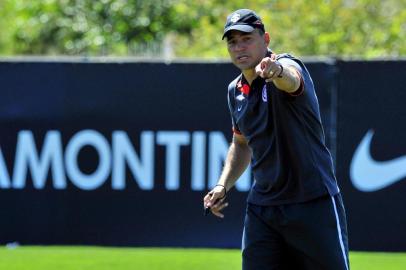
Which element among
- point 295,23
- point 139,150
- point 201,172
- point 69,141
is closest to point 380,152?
point 201,172

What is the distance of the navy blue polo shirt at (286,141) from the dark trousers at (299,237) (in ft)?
0.19

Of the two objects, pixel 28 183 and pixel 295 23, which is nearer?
pixel 28 183

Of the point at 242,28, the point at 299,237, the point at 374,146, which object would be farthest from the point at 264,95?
the point at 374,146

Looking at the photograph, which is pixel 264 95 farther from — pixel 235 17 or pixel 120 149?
pixel 120 149

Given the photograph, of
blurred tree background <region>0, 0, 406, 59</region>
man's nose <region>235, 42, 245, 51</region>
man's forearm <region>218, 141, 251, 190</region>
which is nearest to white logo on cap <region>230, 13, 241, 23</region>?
man's nose <region>235, 42, 245, 51</region>

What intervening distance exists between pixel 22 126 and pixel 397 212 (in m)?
3.68

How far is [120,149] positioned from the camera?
9445 mm

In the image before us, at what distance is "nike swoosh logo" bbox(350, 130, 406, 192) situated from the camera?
363 inches

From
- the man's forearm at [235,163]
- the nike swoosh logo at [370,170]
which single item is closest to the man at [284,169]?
the man's forearm at [235,163]

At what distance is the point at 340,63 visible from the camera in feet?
30.4

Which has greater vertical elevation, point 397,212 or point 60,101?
point 60,101

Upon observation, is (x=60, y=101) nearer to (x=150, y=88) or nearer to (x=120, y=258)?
(x=150, y=88)

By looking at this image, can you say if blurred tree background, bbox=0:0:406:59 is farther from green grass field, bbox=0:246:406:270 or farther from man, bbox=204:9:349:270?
man, bbox=204:9:349:270

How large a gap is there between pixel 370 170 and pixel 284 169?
417 cm
